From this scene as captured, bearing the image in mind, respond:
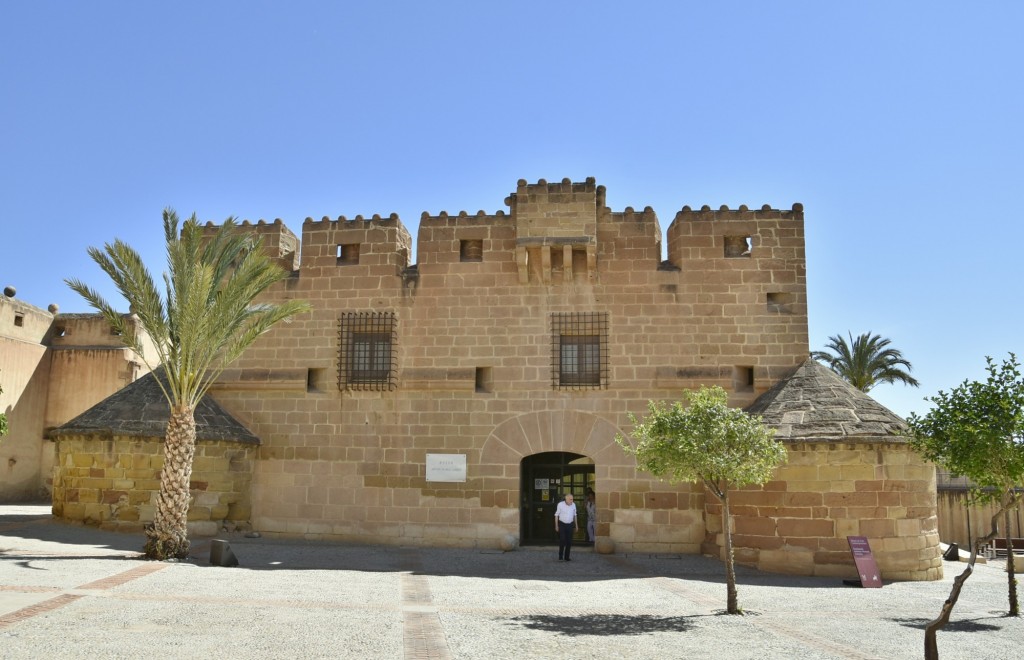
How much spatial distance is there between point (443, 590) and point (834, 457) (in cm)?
706

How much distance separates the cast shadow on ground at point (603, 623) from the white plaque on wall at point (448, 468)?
6.97m

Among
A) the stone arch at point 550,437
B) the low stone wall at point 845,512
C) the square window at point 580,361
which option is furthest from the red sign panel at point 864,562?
the square window at point 580,361

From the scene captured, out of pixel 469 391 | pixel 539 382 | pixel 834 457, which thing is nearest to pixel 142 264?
pixel 469 391

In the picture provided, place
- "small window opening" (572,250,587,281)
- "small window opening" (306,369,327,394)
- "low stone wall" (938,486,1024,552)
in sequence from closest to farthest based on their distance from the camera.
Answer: "small window opening" (572,250,587,281) → "small window opening" (306,369,327,394) → "low stone wall" (938,486,1024,552)

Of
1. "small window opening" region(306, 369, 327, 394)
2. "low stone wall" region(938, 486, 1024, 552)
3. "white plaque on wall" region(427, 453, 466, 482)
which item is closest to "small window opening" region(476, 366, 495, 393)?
"white plaque on wall" region(427, 453, 466, 482)

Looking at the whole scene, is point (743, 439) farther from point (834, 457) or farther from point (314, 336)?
point (314, 336)

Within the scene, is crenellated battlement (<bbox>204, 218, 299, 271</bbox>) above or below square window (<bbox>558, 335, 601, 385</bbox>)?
above

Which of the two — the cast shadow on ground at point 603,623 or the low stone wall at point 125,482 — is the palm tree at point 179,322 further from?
the cast shadow on ground at point 603,623

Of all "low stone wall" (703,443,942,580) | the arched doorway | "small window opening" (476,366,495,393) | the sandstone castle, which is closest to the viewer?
"low stone wall" (703,443,942,580)

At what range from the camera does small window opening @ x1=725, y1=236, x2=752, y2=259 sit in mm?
16797

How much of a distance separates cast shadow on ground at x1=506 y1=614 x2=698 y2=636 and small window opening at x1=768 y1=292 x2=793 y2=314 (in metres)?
8.41

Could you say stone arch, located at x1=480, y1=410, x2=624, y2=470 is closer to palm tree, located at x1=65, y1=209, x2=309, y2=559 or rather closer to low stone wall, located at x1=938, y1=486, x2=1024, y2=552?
palm tree, located at x1=65, y1=209, x2=309, y2=559

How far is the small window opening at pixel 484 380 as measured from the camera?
54.4 ft

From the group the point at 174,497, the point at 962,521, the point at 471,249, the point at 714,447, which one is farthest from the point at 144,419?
the point at 962,521
